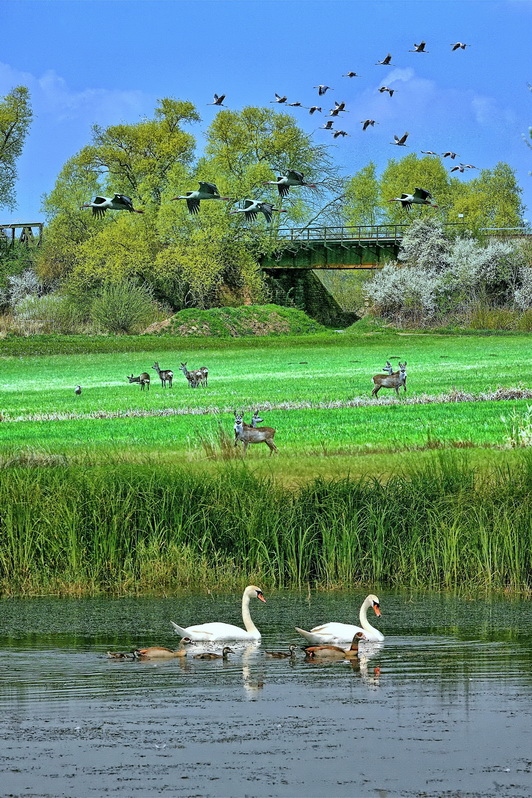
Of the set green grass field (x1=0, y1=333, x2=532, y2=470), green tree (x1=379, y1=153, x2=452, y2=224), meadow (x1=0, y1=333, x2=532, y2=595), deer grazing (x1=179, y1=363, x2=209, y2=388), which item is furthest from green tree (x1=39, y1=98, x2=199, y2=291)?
meadow (x1=0, y1=333, x2=532, y2=595)

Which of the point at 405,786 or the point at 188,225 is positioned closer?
the point at 405,786

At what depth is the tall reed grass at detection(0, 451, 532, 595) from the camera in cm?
1583

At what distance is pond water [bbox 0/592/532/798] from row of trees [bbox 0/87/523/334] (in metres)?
69.9

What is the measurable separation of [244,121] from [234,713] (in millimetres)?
85240

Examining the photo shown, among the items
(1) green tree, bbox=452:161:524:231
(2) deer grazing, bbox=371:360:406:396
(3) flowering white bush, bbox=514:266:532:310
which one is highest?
(1) green tree, bbox=452:161:524:231

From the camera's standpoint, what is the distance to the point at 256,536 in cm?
1620

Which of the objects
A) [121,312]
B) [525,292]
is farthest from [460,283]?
[121,312]

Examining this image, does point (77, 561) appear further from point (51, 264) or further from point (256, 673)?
point (51, 264)

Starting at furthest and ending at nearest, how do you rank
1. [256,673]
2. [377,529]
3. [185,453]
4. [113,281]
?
[113,281] < [185,453] < [377,529] < [256,673]

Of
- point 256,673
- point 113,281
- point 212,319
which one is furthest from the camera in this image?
point 113,281

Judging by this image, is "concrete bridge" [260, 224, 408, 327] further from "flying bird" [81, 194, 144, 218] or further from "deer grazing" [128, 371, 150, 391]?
"flying bird" [81, 194, 144, 218]

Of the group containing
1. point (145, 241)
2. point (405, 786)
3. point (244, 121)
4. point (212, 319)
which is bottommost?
point (405, 786)

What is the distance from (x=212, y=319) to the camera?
2931 inches

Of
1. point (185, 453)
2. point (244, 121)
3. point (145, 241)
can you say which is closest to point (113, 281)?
point (145, 241)
